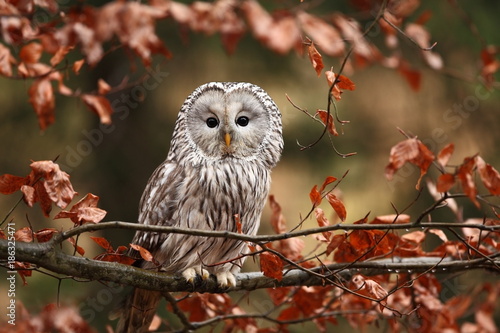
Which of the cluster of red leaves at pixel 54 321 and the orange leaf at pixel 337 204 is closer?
the cluster of red leaves at pixel 54 321

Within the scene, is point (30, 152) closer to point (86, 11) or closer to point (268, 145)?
point (268, 145)

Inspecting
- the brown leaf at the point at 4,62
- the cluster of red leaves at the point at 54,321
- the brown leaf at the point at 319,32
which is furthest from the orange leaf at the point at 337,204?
the brown leaf at the point at 4,62

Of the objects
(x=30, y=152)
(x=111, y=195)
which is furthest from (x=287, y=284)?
(x=30, y=152)

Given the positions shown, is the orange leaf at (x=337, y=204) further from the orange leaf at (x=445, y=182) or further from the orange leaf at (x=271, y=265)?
the orange leaf at (x=445, y=182)

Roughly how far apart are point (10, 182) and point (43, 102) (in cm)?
36

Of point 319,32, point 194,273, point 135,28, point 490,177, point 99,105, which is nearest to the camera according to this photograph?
point 135,28

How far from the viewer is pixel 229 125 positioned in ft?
12.4

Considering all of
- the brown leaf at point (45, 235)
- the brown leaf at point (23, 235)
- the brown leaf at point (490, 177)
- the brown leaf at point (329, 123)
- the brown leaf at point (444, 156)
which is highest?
the brown leaf at point (329, 123)

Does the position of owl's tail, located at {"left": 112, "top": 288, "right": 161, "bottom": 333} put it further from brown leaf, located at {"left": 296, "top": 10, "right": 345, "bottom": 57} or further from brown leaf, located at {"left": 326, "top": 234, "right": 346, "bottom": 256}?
brown leaf, located at {"left": 296, "top": 10, "right": 345, "bottom": 57}

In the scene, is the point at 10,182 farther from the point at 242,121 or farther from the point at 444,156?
the point at 444,156

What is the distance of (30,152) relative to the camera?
6.61m

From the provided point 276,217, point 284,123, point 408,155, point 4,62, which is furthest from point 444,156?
point 284,123

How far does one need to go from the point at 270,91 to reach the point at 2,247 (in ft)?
16.2

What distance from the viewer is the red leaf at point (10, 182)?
9.19 ft
